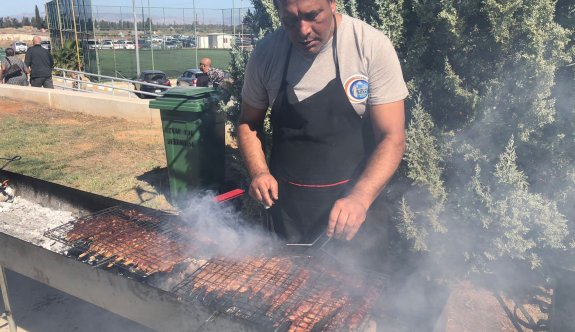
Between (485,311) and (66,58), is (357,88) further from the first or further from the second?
(66,58)

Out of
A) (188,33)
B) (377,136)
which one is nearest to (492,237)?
(377,136)

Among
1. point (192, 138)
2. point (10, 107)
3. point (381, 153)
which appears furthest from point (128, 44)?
point (381, 153)

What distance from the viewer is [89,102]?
36.6 feet

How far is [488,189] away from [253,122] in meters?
1.91

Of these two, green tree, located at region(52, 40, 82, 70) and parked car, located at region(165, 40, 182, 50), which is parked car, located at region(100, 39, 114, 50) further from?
parked car, located at region(165, 40, 182, 50)

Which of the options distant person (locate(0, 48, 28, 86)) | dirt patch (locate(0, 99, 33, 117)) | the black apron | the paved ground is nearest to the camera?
the black apron

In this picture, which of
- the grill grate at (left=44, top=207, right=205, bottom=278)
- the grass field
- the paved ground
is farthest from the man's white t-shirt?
the grass field

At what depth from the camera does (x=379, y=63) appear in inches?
84.4

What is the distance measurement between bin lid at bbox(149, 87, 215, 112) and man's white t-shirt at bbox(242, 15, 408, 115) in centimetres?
267

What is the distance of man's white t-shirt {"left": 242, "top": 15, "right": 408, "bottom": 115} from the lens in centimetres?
215

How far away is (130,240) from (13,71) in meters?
12.8

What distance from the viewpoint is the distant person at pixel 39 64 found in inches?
451

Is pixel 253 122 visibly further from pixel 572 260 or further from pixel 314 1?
pixel 572 260

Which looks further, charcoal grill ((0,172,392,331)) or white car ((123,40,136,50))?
white car ((123,40,136,50))
